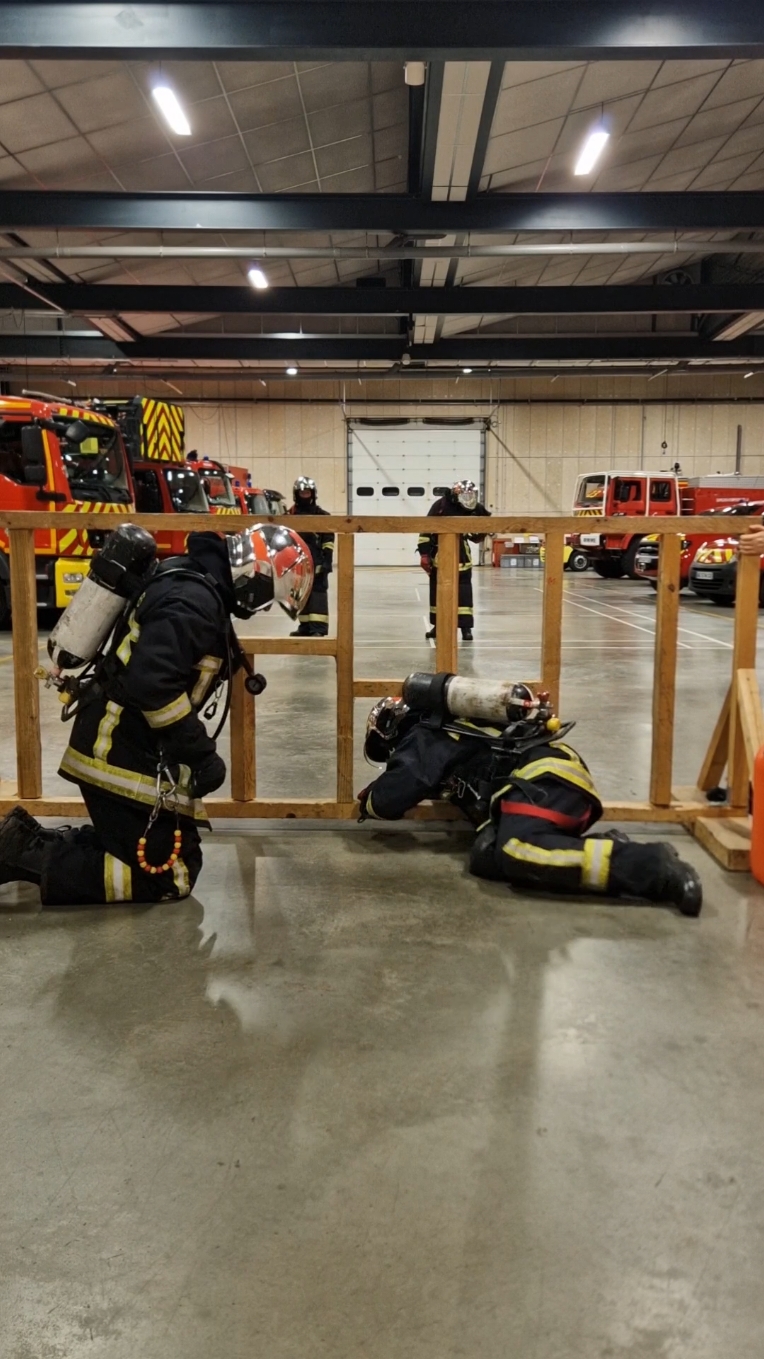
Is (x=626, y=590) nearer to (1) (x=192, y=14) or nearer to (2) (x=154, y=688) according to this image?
(1) (x=192, y=14)

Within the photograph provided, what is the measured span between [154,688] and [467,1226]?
1826 mm

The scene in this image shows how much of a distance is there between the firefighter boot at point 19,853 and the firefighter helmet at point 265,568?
1.10 meters

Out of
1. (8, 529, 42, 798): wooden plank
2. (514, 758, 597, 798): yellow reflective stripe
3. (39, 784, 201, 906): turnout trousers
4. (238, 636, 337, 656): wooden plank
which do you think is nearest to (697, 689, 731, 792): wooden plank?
(514, 758, 597, 798): yellow reflective stripe

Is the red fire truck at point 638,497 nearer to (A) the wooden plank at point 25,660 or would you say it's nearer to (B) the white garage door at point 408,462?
(B) the white garage door at point 408,462

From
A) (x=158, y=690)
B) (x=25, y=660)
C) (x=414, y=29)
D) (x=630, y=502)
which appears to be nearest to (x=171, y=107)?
(x=414, y=29)

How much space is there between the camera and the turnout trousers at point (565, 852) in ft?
10.8

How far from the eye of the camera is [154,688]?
302 centimetres

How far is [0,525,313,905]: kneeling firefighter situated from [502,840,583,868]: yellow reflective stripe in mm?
1082

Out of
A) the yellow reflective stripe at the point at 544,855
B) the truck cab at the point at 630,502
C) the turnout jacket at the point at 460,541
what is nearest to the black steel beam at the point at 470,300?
the truck cab at the point at 630,502

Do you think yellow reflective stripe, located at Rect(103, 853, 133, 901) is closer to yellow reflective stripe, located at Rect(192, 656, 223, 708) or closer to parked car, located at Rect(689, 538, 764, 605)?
yellow reflective stripe, located at Rect(192, 656, 223, 708)

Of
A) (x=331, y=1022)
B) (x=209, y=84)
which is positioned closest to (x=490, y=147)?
(x=209, y=84)

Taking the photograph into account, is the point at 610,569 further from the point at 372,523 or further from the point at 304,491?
the point at 372,523

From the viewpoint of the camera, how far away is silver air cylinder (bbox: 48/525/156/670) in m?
3.21

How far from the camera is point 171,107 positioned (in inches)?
317
